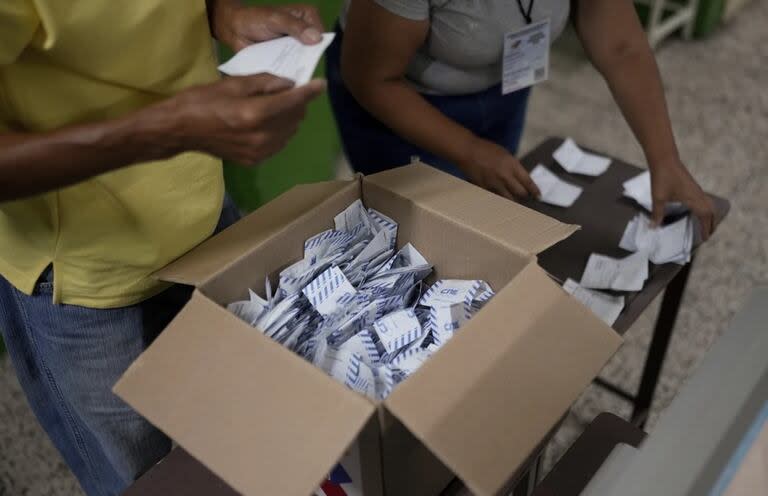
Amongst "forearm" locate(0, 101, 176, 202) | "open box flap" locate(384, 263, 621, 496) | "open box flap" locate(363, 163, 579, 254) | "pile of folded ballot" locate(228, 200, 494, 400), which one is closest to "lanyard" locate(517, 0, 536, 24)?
"open box flap" locate(363, 163, 579, 254)

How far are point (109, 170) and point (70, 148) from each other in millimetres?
40

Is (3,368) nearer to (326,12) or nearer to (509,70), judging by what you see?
(326,12)

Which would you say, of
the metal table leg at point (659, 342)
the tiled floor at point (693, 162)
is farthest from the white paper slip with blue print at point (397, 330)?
the tiled floor at point (693, 162)

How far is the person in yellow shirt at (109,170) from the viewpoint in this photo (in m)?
0.63

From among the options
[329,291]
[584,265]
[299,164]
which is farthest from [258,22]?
[299,164]

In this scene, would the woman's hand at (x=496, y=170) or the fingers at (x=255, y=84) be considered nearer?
the fingers at (x=255, y=84)

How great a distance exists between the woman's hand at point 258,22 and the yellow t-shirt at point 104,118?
0.11 feet

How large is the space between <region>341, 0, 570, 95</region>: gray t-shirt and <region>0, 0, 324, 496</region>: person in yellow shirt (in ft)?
1.07

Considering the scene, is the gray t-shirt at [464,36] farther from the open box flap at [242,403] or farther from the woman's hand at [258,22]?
the open box flap at [242,403]

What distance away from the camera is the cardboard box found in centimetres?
61

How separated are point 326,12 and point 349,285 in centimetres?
137

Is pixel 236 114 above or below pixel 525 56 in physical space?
above

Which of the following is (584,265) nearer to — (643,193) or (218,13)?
(643,193)

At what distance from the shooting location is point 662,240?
1185mm
